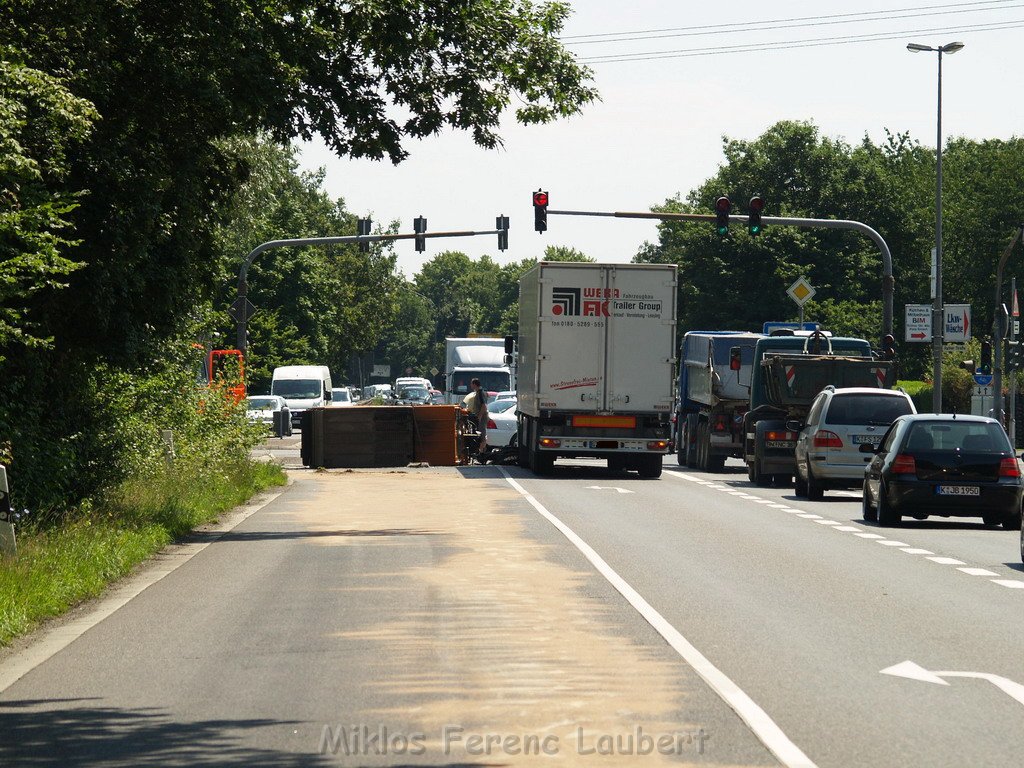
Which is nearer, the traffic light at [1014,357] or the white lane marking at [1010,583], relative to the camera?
the white lane marking at [1010,583]

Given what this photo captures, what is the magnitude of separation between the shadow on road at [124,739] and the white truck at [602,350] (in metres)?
25.8

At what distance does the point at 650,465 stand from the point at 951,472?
13.4m

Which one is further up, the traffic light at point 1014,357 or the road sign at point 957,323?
the road sign at point 957,323

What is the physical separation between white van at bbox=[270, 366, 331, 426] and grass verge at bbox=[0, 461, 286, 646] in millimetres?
38761

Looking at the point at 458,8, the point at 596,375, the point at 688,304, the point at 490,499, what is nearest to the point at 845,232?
the point at 688,304

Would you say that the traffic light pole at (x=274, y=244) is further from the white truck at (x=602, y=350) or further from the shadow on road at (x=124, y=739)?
the shadow on road at (x=124, y=739)

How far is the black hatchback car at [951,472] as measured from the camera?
2280 cm

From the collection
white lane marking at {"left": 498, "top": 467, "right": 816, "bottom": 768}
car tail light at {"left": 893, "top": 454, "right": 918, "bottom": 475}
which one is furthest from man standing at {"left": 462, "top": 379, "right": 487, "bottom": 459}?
white lane marking at {"left": 498, "top": 467, "right": 816, "bottom": 768}

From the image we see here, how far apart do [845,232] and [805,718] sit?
239 feet

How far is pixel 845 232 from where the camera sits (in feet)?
261

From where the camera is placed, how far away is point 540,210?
35781mm

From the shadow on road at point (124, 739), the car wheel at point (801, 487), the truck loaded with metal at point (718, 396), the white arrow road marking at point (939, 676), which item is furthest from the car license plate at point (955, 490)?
the truck loaded with metal at point (718, 396)

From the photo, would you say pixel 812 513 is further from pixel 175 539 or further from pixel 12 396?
pixel 12 396

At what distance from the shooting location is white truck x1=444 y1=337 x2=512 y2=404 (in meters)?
64.1
